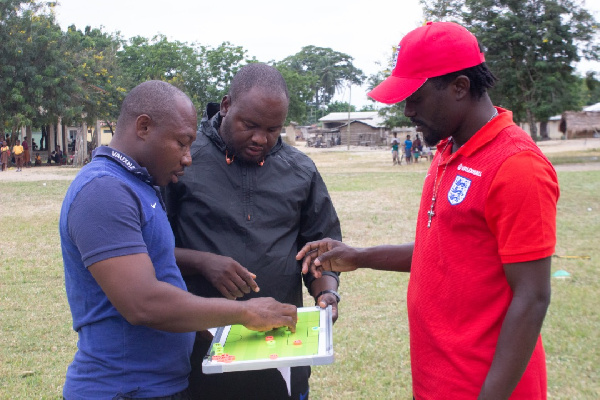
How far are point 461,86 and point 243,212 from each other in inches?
46.1

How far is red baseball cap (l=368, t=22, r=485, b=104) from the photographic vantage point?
6.53ft

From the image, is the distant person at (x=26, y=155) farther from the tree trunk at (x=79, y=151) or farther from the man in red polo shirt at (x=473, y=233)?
the man in red polo shirt at (x=473, y=233)

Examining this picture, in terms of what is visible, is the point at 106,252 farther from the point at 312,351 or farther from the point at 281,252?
the point at 281,252

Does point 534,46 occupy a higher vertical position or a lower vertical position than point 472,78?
higher

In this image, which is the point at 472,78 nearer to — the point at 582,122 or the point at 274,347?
the point at 274,347

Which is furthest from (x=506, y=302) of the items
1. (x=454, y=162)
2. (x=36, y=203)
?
(x=36, y=203)

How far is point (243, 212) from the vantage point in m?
2.76

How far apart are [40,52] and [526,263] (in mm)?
31653

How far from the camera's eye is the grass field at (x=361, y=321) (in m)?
4.78

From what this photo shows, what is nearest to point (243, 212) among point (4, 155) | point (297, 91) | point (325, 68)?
point (4, 155)

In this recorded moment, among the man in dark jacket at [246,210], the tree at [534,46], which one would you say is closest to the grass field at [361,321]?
the man in dark jacket at [246,210]

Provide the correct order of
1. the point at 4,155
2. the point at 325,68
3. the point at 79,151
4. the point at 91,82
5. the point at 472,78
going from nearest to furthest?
the point at 472,78, the point at 4,155, the point at 91,82, the point at 79,151, the point at 325,68

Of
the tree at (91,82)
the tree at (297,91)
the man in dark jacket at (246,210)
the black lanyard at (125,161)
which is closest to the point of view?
the black lanyard at (125,161)

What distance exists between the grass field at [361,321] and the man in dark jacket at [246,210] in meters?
2.02
